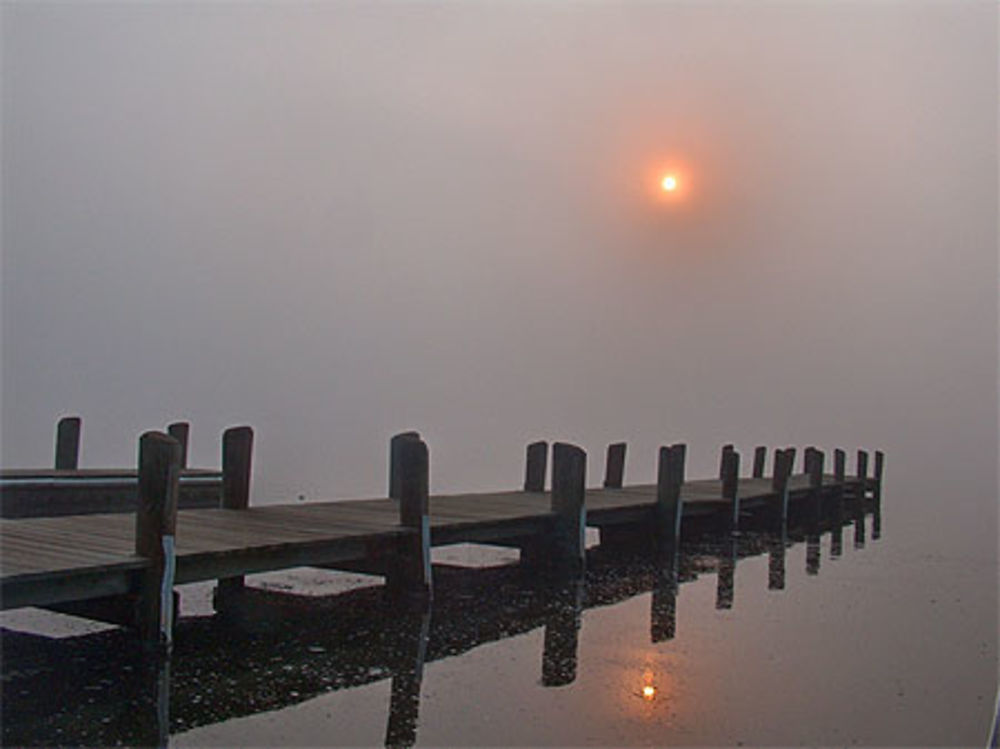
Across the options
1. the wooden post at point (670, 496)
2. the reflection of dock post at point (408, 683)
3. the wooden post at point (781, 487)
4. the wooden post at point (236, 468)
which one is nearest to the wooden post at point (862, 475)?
the wooden post at point (781, 487)

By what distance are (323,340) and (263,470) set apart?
20583 mm

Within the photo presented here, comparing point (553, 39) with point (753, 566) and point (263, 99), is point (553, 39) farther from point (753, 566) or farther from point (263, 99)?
point (753, 566)

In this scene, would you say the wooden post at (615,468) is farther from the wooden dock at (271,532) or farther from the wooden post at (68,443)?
the wooden post at (68,443)

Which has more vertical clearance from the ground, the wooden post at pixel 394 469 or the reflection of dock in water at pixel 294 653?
the wooden post at pixel 394 469

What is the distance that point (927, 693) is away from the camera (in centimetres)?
749

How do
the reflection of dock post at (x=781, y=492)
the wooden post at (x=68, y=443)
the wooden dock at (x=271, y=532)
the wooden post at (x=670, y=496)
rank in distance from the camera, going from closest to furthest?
the wooden dock at (x=271, y=532) < the wooden post at (x=670, y=496) < the wooden post at (x=68, y=443) < the reflection of dock post at (x=781, y=492)

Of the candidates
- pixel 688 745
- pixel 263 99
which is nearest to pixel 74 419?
pixel 688 745

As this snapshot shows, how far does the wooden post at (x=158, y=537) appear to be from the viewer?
731cm

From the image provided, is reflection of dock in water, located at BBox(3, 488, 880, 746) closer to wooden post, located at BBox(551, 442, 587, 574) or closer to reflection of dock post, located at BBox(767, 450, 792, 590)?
wooden post, located at BBox(551, 442, 587, 574)

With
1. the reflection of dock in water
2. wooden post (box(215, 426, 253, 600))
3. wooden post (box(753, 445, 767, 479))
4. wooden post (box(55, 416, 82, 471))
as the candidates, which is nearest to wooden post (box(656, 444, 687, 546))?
the reflection of dock in water

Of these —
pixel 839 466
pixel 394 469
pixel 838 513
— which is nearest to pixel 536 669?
pixel 394 469

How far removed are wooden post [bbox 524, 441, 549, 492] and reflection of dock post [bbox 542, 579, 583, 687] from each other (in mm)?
3657

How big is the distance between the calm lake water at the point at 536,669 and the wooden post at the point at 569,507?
1.21 ft

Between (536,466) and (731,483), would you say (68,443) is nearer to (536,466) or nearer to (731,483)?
(536,466)
